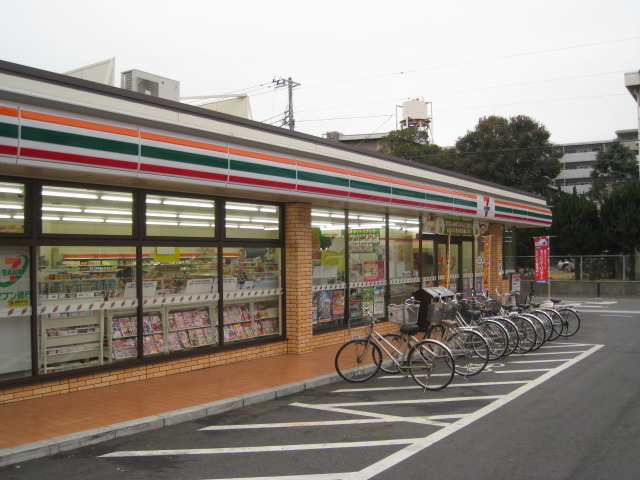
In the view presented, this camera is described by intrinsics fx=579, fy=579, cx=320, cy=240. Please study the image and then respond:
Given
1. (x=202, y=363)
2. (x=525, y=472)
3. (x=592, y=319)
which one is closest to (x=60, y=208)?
(x=202, y=363)

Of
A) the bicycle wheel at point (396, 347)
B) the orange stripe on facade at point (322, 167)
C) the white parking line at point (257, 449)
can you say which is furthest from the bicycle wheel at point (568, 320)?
the white parking line at point (257, 449)

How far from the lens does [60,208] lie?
26.3 feet

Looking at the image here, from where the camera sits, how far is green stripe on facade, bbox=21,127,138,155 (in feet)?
21.6

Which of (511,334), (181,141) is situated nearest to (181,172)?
(181,141)

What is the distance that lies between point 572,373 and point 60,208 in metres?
8.36

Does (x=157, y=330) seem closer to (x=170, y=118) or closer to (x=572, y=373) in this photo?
(x=170, y=118)

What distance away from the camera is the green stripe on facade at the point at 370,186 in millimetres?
11530

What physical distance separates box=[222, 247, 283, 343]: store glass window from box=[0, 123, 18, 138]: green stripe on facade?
4453mm

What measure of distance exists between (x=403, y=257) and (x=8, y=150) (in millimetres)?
10318

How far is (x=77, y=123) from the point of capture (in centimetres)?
701

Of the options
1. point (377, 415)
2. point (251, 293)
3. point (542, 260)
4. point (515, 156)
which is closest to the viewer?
point (377, 415)

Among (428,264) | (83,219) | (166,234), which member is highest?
(83,219)

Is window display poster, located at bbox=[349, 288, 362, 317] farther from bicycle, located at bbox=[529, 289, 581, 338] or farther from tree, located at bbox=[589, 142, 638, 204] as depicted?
tree, located at bbox=[589, 142, 638, 204]

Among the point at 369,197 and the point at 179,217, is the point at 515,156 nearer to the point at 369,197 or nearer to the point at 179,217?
the point at 369,197
